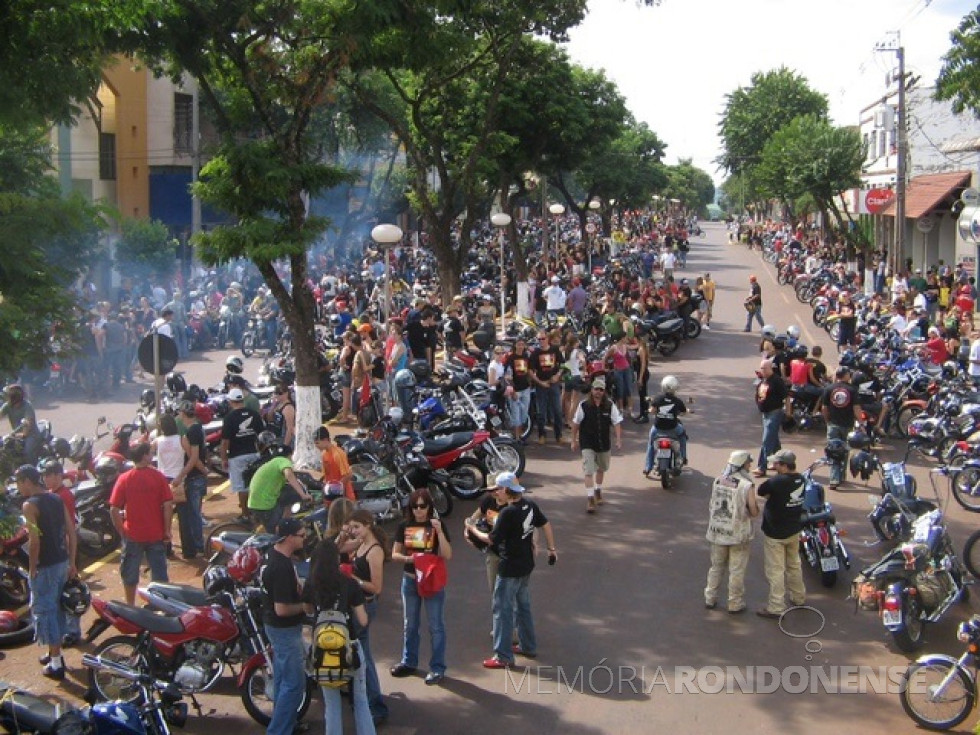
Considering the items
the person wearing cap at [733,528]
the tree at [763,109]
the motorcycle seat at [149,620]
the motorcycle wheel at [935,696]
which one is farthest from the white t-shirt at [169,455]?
the tree at [763,109]

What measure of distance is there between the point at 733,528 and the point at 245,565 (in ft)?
13.6

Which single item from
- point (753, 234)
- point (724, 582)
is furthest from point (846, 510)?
point (753, 234)

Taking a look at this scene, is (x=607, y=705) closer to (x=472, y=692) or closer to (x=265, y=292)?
(x=472, y=692)

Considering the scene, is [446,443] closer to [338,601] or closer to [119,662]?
[119,662]

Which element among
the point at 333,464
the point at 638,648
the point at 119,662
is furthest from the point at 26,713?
the point at 333,464

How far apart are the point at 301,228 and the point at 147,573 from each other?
449 centimetres

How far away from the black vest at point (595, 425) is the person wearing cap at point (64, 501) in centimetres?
567

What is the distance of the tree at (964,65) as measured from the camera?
1582cm

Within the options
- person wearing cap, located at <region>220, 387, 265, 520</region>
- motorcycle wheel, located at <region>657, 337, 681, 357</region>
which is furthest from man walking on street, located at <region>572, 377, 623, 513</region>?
motorcycle wheel, located at <region>657, 337, 681, 357</region>

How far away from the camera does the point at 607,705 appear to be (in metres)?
7.86

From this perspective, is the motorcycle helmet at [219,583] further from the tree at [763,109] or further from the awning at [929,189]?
the tree at [763,109]

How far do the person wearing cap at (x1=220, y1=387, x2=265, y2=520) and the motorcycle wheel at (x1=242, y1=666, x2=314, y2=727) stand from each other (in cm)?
444

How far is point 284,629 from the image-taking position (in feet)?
22.9

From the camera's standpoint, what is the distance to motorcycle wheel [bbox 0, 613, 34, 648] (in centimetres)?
898
